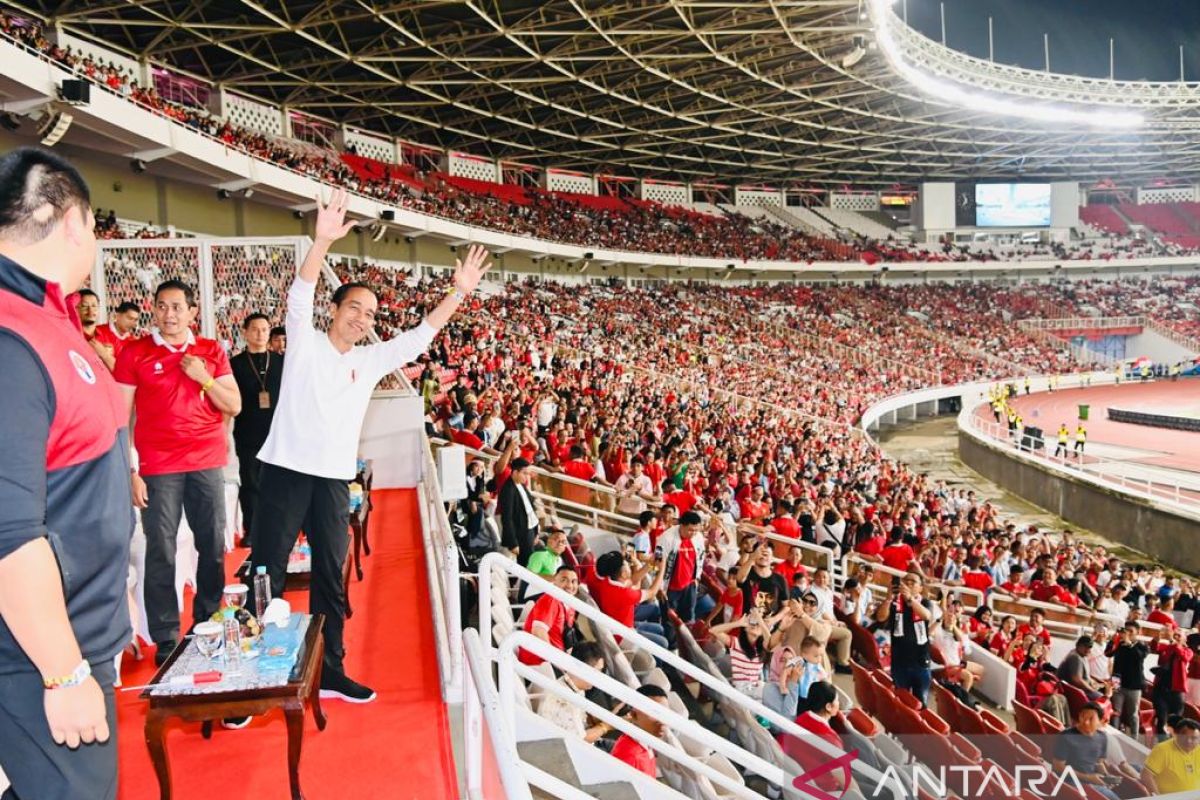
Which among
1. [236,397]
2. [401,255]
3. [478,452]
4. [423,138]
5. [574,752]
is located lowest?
[574,752]

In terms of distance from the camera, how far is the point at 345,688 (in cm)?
415

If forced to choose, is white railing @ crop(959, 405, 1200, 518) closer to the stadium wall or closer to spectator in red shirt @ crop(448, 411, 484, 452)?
the stadium wall

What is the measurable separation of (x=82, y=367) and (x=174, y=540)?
8.96 feet

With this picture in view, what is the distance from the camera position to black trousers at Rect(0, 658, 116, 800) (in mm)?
1836

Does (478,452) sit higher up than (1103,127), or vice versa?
(1103,127)

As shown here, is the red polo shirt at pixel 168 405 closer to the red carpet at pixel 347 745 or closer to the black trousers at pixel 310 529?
the black trousers at pixel 310 529

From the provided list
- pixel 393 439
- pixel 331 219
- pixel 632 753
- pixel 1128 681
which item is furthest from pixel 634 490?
pixel 331 219

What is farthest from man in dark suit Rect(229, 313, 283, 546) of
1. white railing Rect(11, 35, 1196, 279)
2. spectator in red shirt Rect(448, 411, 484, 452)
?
white railing Rect(11, 35, 1196, 279)

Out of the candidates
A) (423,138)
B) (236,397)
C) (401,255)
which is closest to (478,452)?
(236,397)

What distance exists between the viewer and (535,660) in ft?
17.9

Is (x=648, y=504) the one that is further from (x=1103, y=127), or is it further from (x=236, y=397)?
(x=1103, y=127)

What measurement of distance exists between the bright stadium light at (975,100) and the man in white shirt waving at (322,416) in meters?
25.1

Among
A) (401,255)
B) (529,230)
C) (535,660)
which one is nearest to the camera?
(535,660)

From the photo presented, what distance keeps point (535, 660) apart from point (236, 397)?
8.10ft
